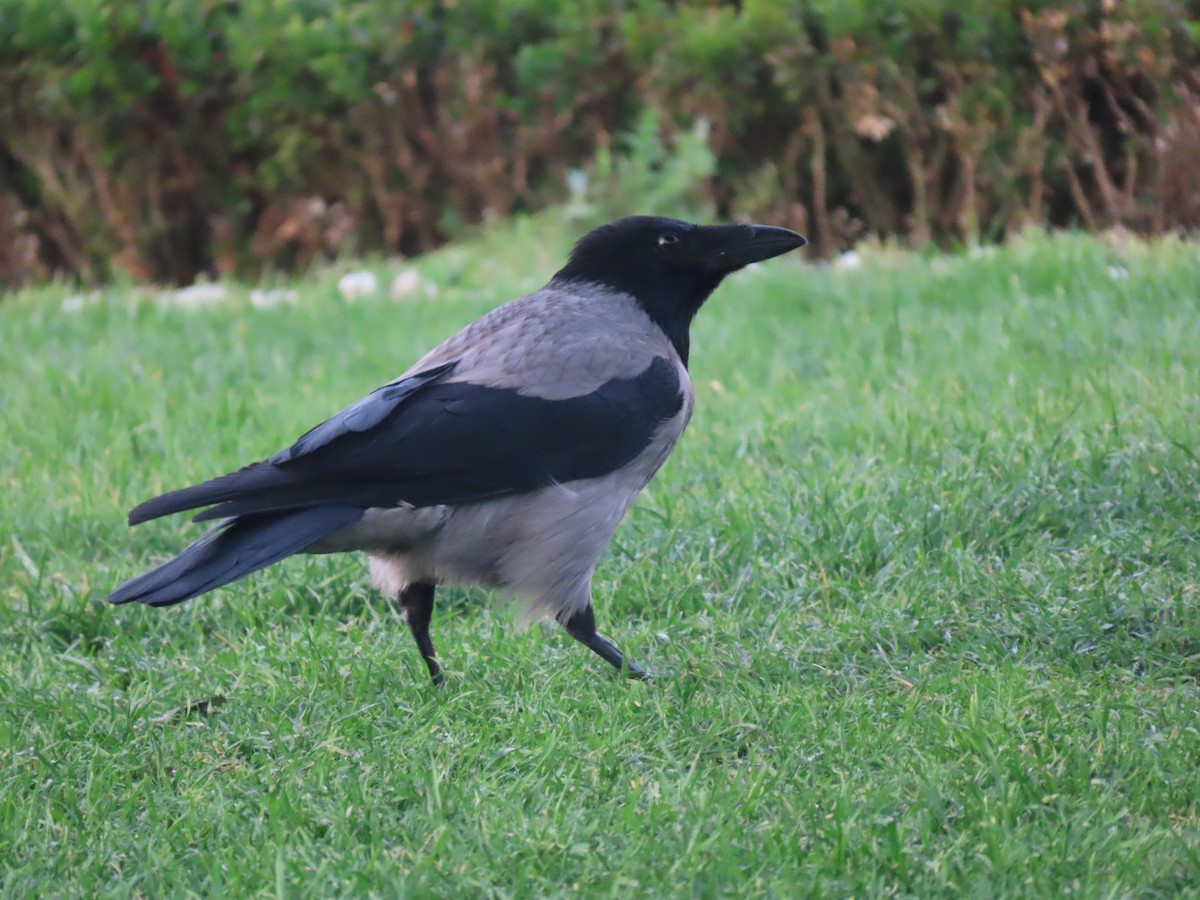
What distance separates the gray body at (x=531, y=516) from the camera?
400 centimetres

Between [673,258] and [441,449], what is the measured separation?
3.66ft

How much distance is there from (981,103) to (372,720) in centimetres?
613

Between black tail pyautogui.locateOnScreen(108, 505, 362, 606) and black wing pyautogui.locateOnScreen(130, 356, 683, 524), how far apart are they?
46 millimetres

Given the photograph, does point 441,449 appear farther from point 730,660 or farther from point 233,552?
point 730,660

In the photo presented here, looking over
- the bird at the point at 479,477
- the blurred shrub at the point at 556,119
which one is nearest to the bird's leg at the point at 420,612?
the bird at the point at 479,477

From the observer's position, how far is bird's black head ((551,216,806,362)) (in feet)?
15.3

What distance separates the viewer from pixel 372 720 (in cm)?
382

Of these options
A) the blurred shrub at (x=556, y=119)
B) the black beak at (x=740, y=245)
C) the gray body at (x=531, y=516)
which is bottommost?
the blurred shrub at (x=556, y=119)

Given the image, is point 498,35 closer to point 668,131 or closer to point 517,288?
point 668,131

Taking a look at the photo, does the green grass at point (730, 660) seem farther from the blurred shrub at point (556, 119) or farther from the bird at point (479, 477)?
the blurred shrub at point (556, 119)

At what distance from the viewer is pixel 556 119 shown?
9.80 meters

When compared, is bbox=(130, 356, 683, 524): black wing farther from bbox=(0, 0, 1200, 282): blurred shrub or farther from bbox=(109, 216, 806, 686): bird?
bbox=(0, 0, 1200, 282): blurred shrub

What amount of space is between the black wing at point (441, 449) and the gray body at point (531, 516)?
1.8 inches

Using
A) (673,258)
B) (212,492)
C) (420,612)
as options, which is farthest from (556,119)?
(212,492)
